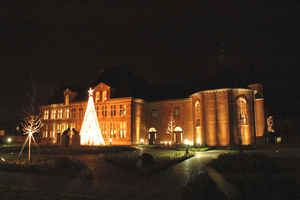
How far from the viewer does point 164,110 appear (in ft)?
136

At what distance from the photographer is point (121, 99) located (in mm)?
40531

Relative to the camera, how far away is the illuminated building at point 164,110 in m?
33.4

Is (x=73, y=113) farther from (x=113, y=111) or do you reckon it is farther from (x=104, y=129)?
(x=113, y=111)

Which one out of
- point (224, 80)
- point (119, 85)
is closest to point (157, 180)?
point (224, 80)

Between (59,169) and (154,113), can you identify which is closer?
(59,169)

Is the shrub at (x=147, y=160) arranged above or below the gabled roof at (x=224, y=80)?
below

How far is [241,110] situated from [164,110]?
41.6 feet

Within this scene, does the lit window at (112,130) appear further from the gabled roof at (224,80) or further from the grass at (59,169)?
the grass at (59,169)

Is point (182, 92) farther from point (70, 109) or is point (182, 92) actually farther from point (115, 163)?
point (115, 163)

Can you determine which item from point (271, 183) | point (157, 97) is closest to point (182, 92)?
point (157, 97)

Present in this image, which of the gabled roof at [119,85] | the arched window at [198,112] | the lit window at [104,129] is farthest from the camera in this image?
the lit window at [104,129]

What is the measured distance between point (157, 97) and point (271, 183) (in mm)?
35930

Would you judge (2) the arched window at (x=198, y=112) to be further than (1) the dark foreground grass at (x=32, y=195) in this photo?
Yes

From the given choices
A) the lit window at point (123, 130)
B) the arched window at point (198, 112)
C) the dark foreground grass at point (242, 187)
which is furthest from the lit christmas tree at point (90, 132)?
the dark foreground grass at point (242, 187)
